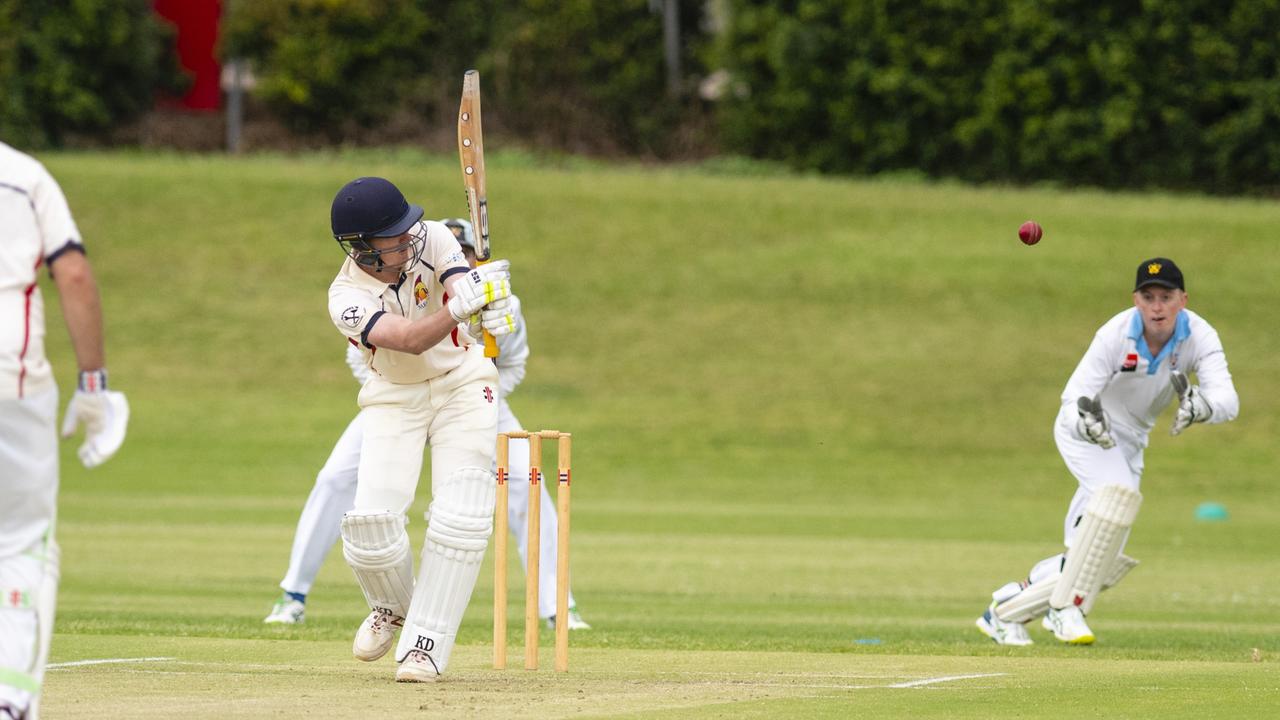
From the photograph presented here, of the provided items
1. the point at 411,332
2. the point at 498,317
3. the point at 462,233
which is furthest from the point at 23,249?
the point at 462,233

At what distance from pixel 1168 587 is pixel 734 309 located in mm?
16010

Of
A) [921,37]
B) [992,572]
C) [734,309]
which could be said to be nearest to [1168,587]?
[992,572]

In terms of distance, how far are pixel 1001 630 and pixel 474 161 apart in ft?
11.6

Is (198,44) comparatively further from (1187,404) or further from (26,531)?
(26,531)

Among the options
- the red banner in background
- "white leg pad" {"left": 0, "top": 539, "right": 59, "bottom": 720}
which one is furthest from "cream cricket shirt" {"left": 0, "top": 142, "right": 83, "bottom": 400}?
the red banner in background

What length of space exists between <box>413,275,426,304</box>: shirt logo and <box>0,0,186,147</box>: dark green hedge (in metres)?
35.7

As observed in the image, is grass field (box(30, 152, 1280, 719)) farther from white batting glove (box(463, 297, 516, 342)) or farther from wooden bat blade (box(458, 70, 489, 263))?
wooden bat blade (box(458, 70, 489, 263))

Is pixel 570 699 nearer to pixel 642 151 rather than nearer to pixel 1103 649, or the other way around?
pixel 1103 649

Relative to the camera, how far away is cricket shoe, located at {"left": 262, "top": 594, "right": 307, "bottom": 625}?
31.0 feet

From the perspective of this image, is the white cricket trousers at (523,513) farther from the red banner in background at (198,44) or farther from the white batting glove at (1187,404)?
the red banner in background at (198,44)

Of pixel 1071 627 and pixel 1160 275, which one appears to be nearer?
pixel 1160 275

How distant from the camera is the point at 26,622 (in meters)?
5.02

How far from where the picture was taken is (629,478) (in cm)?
2198

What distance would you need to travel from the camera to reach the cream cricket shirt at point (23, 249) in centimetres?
506
